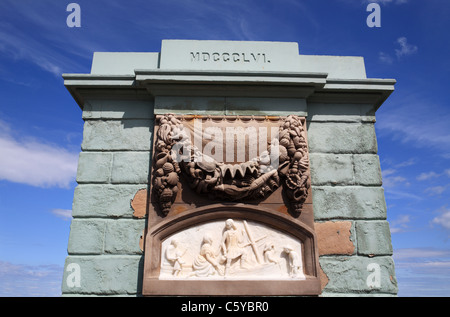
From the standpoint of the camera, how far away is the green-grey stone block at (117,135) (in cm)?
623

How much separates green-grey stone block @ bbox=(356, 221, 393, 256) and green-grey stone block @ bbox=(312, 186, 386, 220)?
15 centimetres

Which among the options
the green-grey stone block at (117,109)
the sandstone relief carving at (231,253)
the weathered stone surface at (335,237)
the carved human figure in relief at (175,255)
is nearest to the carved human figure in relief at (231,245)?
the sandstone relief carving at (231,253)

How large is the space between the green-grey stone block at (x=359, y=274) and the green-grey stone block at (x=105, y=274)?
134 inches

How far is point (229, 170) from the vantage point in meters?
5.71

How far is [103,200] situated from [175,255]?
1786 millimetres

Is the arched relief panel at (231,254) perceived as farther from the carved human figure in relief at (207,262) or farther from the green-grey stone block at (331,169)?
the green-grey stone block at (331,169)

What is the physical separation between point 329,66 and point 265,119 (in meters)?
2.08

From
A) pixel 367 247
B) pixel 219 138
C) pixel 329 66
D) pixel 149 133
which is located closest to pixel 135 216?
pixel 149 133

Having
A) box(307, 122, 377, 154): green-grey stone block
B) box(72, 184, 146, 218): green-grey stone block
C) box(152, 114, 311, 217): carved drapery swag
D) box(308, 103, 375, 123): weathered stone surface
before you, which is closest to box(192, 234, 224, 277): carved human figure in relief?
box(152, 114, 311, 217): carved drapery swag

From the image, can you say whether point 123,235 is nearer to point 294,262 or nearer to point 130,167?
point 130,167

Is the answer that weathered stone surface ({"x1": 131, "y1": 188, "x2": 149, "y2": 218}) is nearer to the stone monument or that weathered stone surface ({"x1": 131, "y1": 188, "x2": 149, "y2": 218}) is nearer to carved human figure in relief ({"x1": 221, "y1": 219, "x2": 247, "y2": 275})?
the stone monument

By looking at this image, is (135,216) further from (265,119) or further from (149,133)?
(265,119)

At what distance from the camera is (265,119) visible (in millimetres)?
6266

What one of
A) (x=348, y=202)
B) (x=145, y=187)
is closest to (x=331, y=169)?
(x=348, y=202)
